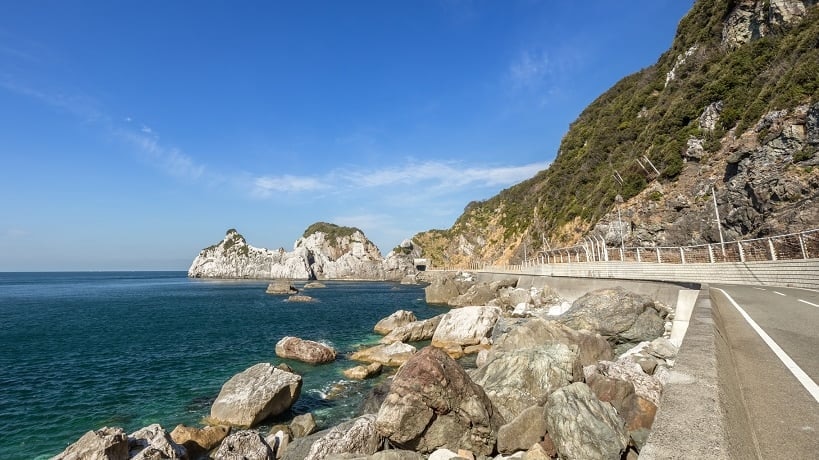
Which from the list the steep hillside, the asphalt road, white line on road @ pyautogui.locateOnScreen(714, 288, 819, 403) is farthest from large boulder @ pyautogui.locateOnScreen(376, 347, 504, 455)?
the steep hillside

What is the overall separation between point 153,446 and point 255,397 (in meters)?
3.74

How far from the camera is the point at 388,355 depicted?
820 inches

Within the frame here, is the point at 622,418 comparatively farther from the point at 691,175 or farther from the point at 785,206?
the point at 691,175

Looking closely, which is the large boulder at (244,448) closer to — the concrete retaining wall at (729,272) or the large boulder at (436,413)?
the large boulder at (436,413)

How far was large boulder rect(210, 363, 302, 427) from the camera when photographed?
1296 cm

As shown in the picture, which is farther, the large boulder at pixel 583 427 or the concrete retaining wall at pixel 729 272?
the concrete retaining wall at pixel 729 272

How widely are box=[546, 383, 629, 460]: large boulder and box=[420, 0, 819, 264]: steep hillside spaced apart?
24.4m

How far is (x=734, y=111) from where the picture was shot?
3731 cm

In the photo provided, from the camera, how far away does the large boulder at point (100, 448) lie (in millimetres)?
8883

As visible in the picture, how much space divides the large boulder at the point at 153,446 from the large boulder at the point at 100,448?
374mm

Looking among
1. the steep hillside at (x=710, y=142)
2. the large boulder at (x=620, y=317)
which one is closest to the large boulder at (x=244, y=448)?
the large boulder at (x=620, y=317)

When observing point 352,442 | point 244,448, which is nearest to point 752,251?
point 352,442

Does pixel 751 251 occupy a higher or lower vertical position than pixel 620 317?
higher

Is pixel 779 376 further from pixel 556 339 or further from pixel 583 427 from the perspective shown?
pixel 556 339
